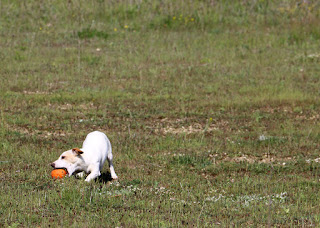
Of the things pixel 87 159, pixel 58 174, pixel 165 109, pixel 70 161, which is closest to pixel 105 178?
pixel 87 159

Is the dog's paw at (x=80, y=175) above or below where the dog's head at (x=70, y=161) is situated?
below

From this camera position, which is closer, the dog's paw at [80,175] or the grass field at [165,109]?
the grass field at [165,109]

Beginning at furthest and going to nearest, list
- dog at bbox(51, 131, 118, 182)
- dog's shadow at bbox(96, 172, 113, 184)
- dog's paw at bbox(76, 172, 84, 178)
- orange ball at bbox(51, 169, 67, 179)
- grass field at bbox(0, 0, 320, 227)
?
dog's shadow at bbox(96, 172, 113, 184), dog's paw at bbox(76, 172, 84, 178), dog at bbox(51, 131, 118, 182), orange ball at bbox(51, 169, 67, 179), grass field at bbox(0, 0, 320, 227)

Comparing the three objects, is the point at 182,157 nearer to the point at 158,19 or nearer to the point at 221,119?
the point at 221,119

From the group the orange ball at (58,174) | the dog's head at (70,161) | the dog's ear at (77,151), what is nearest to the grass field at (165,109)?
the orange ball at (58,174)

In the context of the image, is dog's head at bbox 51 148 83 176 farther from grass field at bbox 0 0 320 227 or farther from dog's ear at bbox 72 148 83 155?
grass field at bbox 0 0 320 227

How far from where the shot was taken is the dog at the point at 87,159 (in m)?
8.44

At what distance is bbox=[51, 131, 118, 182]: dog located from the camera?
844 cm

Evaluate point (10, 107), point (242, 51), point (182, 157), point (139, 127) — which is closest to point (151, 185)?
point (182, 157)

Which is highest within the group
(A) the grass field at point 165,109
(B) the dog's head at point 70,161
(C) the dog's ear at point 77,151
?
(C) the dog's ear at point 77,151

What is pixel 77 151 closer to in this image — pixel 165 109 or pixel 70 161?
pixel 70 161

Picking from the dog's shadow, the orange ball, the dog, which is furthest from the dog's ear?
the dog's shadow

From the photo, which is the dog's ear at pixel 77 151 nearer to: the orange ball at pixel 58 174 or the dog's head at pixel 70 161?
the dog's head at pixel 70 161

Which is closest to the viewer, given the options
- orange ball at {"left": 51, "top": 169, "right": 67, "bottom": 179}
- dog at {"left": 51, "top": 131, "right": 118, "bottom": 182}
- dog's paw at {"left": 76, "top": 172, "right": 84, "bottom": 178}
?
orange ball at {"left": 51, "top": 169, "right": 67, "bottom": 179}
